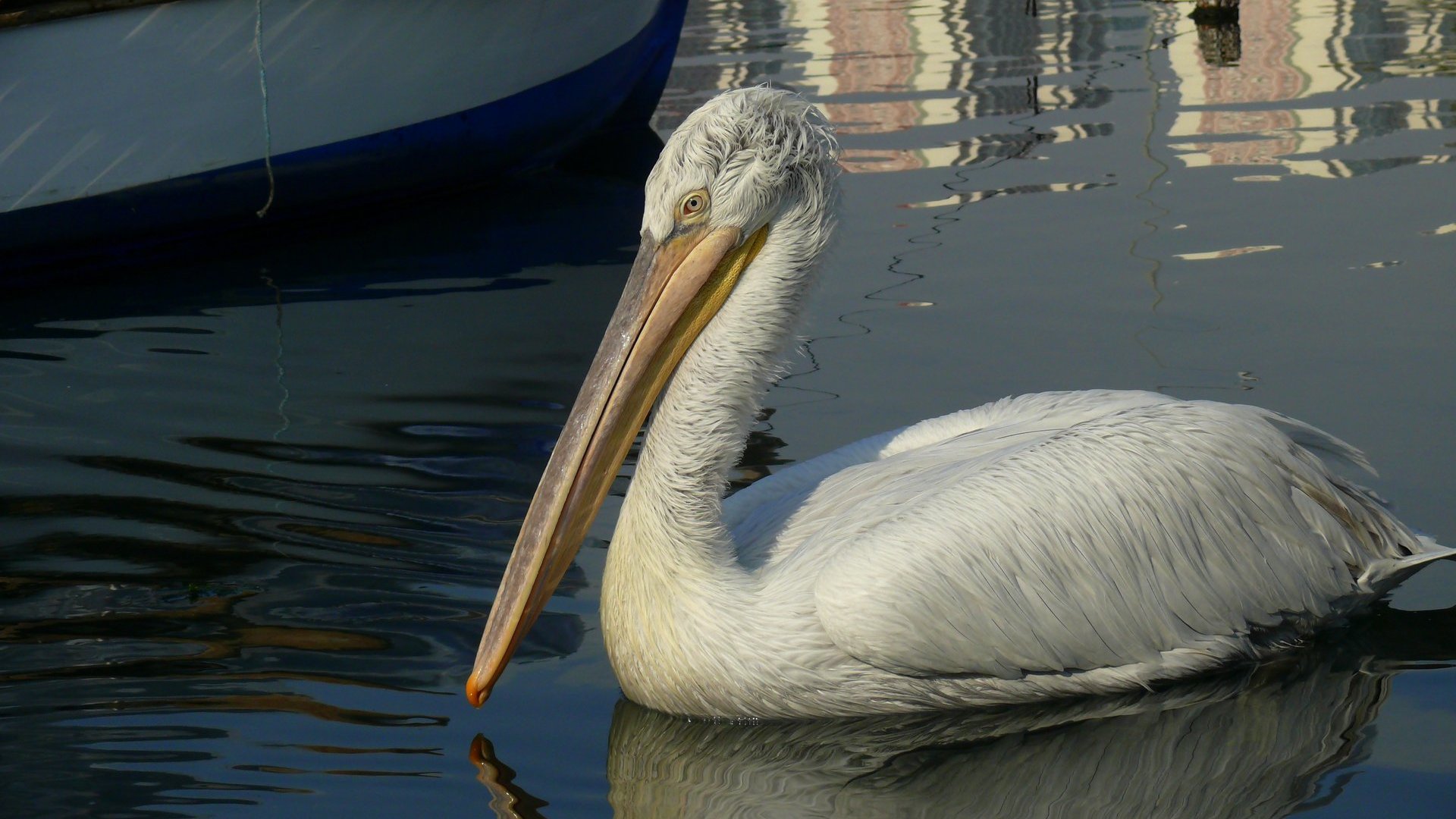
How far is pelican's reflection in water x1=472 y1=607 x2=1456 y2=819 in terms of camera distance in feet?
9.57

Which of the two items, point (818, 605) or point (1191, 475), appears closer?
point (818, 605)

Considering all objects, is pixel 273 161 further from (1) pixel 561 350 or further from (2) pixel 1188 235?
(2) pixel 1188 235

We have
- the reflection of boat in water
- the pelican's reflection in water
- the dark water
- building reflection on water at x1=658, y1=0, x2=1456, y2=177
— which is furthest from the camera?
building reflection on water at x1=658, y1=0, x2=1456, y2=177

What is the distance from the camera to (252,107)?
7270mm

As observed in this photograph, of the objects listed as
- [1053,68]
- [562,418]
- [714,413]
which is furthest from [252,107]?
[1053,68]

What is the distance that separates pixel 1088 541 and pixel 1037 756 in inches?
18.1

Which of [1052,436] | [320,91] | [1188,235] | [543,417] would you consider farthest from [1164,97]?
[1052,436]

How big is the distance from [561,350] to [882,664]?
2742 millimetres

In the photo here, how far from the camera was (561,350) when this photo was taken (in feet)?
18.4

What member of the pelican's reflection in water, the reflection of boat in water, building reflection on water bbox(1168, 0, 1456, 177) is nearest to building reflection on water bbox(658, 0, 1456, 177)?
building reflection on water bbox(1168, 0, 1456, 177)

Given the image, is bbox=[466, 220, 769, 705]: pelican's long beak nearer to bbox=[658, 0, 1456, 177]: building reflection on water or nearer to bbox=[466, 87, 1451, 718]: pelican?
bbox=[466, 87, 1451, 718]: pelican

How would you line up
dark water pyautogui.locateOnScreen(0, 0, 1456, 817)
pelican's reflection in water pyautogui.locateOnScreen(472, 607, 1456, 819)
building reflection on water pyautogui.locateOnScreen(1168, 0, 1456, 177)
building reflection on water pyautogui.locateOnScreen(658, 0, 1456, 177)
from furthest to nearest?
building reflection on water pyautogui.locateOnScreen(658, 0, 1456, 177), building reflection on water pyautogui.locateOnScreen(1168, 0, 1456, 177), dark water pyautogui.locateOnScreen(0, 0, 1456, 817), pelican's reflection in water pyautogui.locateOnScreen(472, 607, 1456, 819)

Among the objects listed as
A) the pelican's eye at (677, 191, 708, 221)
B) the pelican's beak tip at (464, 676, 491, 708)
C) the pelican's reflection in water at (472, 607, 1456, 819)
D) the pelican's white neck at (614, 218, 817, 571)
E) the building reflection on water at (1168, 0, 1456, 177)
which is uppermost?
the pelican's eye at (677, 191, 708, 221)

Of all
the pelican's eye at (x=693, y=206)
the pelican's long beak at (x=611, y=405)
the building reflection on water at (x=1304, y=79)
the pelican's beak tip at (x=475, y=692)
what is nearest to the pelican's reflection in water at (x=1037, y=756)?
the pelican's beak tip at (x=475, y=692)
